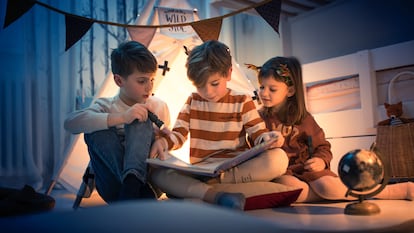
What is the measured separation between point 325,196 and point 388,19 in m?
1.26

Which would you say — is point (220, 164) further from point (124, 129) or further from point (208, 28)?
point (208, 28)

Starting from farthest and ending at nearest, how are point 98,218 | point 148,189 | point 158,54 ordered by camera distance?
point 158,54 → point 148,189 → point 98,218

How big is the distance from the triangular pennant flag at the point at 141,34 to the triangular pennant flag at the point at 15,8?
394 millimetres

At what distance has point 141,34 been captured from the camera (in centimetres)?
161

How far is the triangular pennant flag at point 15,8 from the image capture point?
4.33 feet

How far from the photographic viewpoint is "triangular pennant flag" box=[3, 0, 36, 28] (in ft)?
4.33

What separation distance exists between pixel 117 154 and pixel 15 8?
64 cm

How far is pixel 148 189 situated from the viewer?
3.90 ft

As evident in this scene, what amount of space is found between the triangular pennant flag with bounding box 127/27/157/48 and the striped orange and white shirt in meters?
0.44

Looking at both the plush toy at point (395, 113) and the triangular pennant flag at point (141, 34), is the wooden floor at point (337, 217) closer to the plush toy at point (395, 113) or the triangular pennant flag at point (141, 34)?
the plush toy at point (395, 113)

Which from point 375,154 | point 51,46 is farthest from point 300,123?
point 51,46

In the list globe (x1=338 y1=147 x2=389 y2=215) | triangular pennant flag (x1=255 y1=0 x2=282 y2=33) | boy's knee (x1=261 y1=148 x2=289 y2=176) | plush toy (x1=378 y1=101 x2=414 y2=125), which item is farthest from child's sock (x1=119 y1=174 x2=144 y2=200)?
plush toy (x1=378 y1=101 x2=414 y2=125)

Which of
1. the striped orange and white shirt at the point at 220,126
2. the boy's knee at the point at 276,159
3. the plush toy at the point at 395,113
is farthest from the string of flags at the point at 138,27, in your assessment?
the plush toy at the point at 395,113

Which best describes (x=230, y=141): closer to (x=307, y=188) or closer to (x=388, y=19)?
(x=307, y=188)
